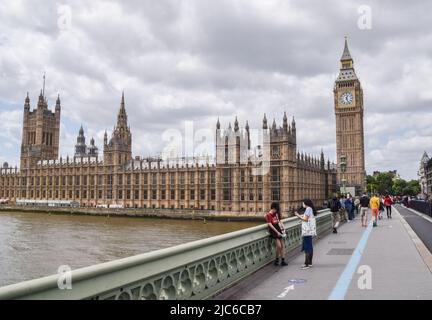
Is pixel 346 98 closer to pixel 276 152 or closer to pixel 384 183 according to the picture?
pixel 384 183

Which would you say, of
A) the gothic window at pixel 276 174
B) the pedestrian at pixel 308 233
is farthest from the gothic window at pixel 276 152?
the pedestrian at pixel 308 233

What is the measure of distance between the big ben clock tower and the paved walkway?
115 meters

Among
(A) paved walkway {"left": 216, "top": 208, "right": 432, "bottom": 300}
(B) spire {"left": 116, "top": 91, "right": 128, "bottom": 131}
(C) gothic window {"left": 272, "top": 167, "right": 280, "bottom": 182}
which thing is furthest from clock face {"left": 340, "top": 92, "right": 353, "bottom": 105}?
(A) paved walkway {"left": 216, "top": 208, "right": 432, "bottom": 300}

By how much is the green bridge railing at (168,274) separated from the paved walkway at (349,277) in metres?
0.36

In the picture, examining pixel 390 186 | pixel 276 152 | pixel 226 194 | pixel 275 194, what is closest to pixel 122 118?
pixel 226 194

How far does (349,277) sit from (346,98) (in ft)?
414

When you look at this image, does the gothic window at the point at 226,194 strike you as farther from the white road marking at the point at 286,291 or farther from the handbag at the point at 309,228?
the white road marking at the point at 286,291

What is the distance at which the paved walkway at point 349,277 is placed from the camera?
707 centimetres

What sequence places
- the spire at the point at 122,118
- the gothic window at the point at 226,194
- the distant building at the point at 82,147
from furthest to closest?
the distant building at the point at 82,147 < the spire at the point at 122,118 < the gothic window at the point at 226,194

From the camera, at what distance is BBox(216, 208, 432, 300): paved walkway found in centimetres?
707

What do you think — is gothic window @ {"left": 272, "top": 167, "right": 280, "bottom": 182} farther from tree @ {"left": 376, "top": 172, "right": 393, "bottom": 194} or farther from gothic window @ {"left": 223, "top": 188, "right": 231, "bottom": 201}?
tree @ {"left": 376, "top": 172, "right": 393, "bottom": 194}

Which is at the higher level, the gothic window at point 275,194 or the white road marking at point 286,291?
the gothic window at point 275,194

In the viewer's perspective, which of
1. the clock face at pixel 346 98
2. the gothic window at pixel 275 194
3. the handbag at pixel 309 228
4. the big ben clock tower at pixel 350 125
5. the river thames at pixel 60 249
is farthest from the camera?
the clock face at pixel 346 98
